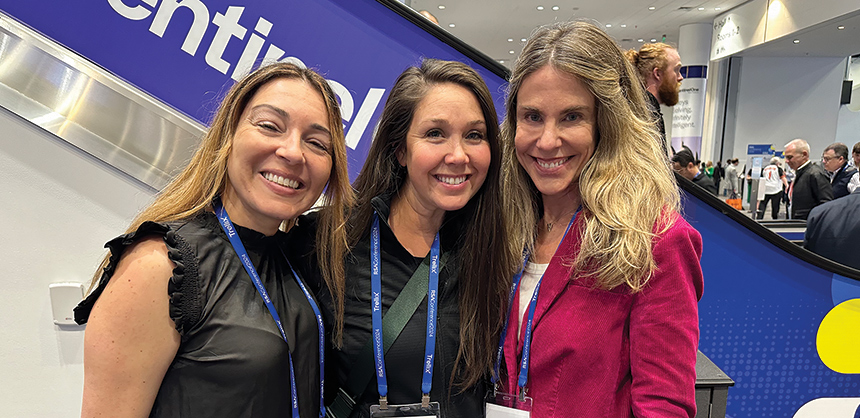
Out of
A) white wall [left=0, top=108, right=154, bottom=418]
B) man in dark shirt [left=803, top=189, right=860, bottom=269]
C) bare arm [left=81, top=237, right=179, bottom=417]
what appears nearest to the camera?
bare arm [left=81, top=237, right=179, bottom=417]

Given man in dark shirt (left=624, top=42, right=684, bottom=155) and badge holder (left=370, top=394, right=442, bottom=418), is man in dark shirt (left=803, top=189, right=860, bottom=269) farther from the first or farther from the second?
badge holder (left=370, top=394, right=442, bottom=418)

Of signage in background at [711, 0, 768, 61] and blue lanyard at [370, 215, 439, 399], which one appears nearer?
blue lanyard at [370, 215, 439, 399]

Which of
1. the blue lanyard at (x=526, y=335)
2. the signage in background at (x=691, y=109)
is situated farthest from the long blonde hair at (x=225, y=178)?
the signage in background at (x=691, y=109)

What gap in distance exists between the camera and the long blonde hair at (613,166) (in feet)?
3.92

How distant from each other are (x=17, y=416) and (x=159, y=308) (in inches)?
70.0

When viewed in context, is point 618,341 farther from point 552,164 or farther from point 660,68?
point 660,68

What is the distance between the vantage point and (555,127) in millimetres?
1319

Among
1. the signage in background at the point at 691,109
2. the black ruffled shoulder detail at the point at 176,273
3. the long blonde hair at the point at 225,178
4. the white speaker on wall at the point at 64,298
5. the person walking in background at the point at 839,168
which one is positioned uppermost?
the signage in background at the point at 691,109

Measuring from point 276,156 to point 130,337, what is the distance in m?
0.51

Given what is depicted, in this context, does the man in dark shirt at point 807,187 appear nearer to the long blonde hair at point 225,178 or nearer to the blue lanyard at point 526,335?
the blue lanyard at point 526,335

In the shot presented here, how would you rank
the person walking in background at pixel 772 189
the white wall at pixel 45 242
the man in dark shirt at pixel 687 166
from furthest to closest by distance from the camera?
the person walking in background at pixel 772 189
the man in dark shirt at pixel 687 166
the white wall at pixel 45 242

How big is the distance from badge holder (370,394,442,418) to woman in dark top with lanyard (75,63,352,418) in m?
0.16

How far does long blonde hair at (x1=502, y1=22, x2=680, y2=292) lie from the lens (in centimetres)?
119

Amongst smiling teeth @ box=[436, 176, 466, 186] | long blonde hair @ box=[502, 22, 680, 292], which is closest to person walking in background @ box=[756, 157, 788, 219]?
long blonde hair @ box=[502, 22, 680, 292]
